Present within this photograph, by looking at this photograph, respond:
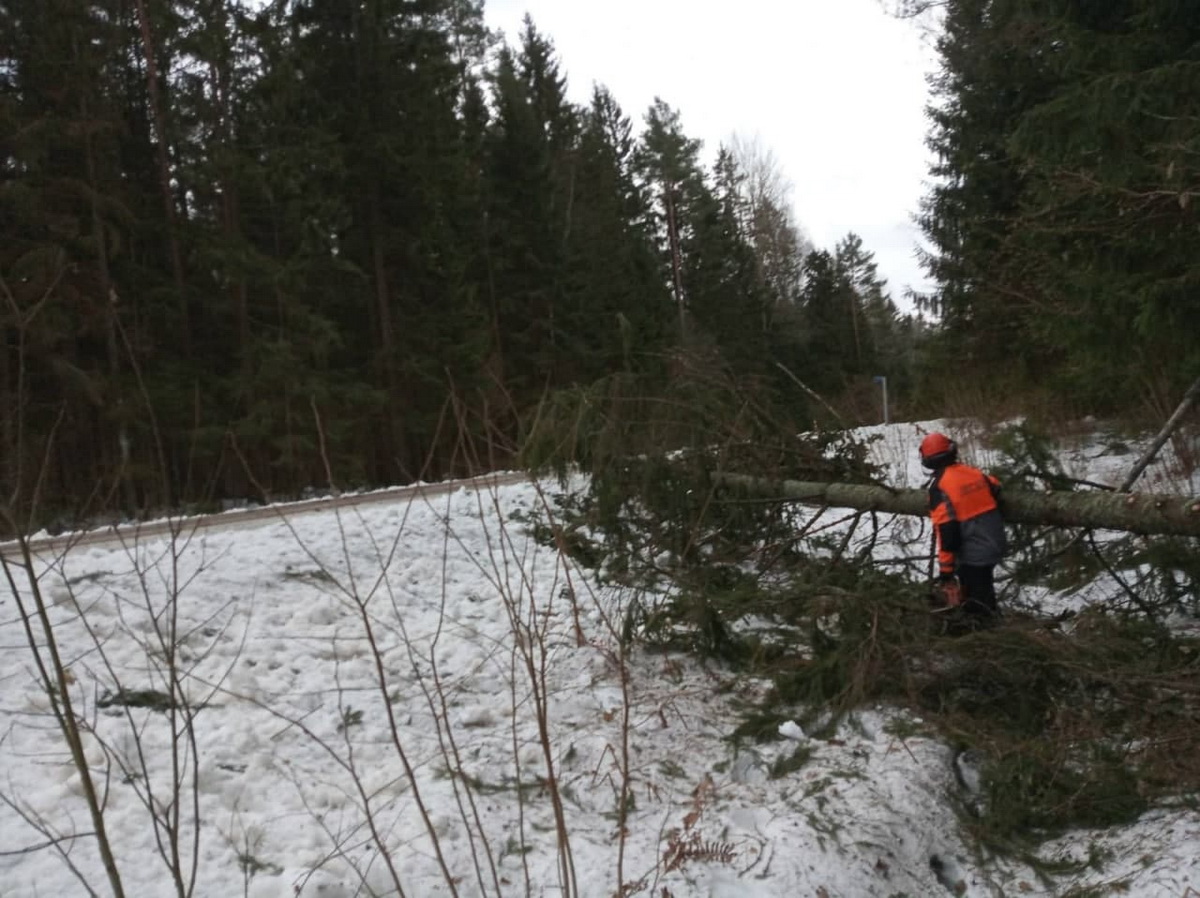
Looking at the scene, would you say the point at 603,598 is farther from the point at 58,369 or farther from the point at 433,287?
the point at 433,287

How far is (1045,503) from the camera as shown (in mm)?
5105

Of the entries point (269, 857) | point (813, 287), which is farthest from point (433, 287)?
point (813, 287)

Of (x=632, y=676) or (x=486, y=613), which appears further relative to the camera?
(x=486, y=613)

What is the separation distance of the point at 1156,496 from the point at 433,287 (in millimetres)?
17286

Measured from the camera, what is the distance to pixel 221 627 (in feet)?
16.5

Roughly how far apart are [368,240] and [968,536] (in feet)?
54.9

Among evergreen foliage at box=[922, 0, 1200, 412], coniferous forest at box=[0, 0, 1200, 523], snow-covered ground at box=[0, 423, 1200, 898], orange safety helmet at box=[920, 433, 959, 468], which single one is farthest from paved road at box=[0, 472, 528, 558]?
evergreen foliage at box=[922, 0, 1200, 412]

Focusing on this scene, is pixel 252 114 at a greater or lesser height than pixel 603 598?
greater

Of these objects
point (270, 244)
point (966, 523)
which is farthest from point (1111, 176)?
point (270, 244)

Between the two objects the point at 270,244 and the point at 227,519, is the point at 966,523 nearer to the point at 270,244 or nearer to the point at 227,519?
the point at 227,519

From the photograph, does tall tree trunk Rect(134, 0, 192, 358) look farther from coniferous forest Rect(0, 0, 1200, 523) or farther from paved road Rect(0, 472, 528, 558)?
paved road Rect(0, 472, 528, 558)

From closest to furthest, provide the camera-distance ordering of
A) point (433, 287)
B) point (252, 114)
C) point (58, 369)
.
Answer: point (58, 369), point (252, 114), point (433, 287)

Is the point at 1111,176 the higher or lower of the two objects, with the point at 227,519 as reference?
higher

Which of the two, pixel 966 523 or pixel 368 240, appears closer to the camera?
pixel 966 523
